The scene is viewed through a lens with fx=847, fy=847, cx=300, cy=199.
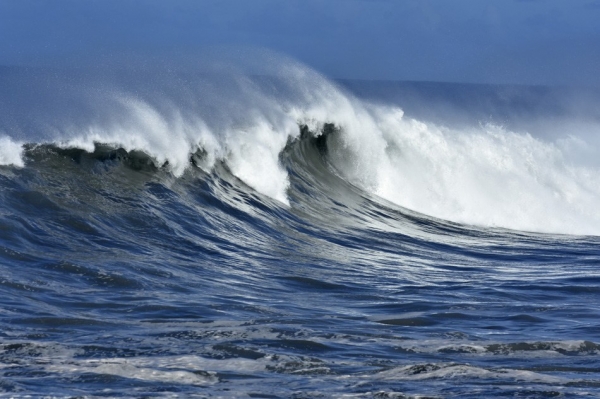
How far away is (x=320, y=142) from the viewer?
1923cm

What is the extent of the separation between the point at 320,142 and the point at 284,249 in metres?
8.08

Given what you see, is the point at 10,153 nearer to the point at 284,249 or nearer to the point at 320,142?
the point at 284,249

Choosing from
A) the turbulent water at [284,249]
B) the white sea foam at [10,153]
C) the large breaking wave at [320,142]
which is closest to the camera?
the turbulent water at [284,249]

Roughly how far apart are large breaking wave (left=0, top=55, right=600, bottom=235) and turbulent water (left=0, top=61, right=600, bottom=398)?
0.06 metres

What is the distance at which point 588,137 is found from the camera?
90.8 feet

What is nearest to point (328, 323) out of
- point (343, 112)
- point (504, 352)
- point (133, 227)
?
point (504, 352)

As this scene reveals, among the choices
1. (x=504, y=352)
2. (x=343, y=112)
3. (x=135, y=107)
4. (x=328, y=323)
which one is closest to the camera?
(x=504, y=352)

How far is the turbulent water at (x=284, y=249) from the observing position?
574 centimetres

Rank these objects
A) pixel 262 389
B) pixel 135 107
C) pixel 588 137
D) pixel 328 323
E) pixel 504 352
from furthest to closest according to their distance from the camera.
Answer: pixel 588 137 < pixel 135 107 < pixel 328 323 < pixel 504 352 < pixel 262 389

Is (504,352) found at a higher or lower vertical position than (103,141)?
lower

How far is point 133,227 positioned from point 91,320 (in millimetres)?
4328

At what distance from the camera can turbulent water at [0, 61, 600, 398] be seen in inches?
226

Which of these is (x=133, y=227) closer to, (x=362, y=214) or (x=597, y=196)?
(x=362, y=214)

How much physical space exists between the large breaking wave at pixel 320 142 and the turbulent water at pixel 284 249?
2.4 inches
